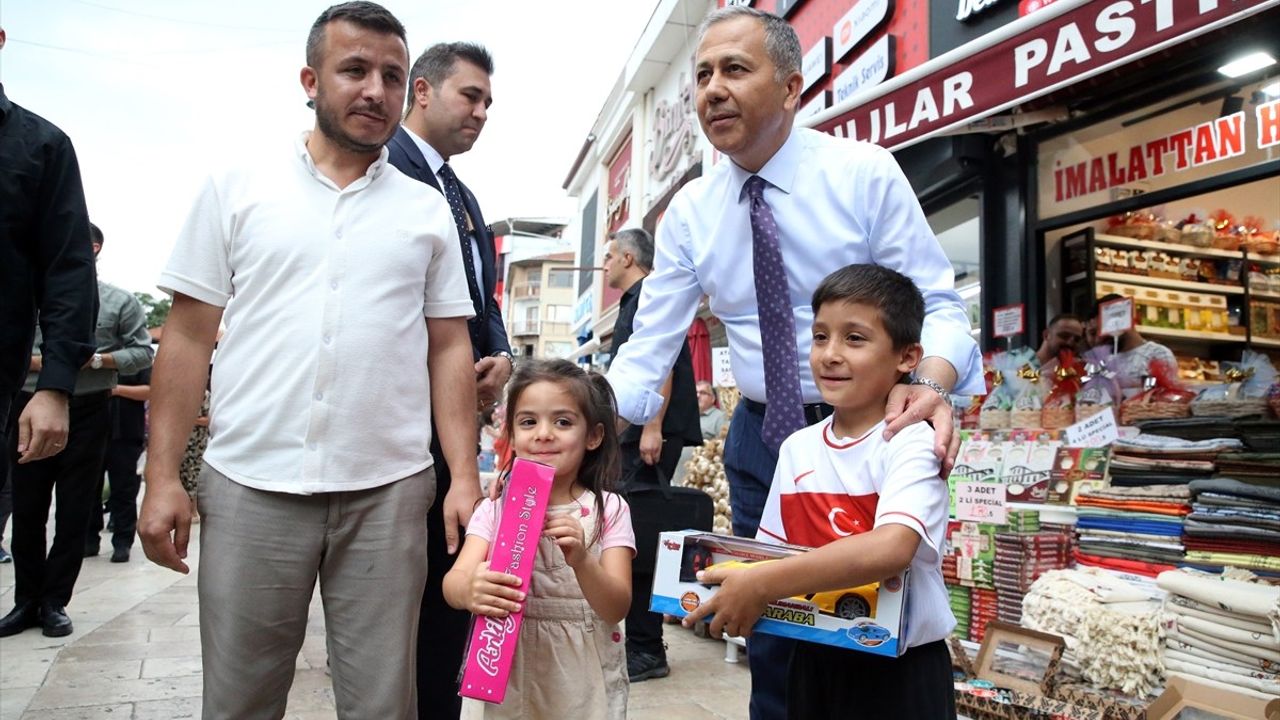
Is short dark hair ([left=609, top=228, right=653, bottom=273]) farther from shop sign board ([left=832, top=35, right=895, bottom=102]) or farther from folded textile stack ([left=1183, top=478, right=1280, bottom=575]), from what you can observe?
shop sign board ([left=832, top=35, right=895, bottom=102])

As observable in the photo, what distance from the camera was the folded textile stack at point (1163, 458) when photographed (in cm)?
379

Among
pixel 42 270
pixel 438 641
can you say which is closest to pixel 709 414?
pixel 438 641

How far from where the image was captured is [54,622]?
4555 millimetres

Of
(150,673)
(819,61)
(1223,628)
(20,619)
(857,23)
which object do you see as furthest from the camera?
(819,61)

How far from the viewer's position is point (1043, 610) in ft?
12.1

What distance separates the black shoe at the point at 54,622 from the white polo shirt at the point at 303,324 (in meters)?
3.31

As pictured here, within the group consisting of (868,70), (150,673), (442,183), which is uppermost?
(868,70)

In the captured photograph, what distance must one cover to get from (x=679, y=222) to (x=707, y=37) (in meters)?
0.48

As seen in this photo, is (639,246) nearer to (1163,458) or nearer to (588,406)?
(1163,458)

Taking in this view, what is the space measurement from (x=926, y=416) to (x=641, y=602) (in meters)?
2.74

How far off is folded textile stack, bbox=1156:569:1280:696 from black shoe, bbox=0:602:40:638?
4999 millimetres

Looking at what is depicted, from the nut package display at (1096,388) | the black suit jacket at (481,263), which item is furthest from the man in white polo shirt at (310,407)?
the nut package display at (1096,388)

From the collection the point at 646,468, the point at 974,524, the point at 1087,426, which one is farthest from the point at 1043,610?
the point at 646,468

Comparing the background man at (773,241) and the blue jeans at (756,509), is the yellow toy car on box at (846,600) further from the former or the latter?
the background man at (773,241)
